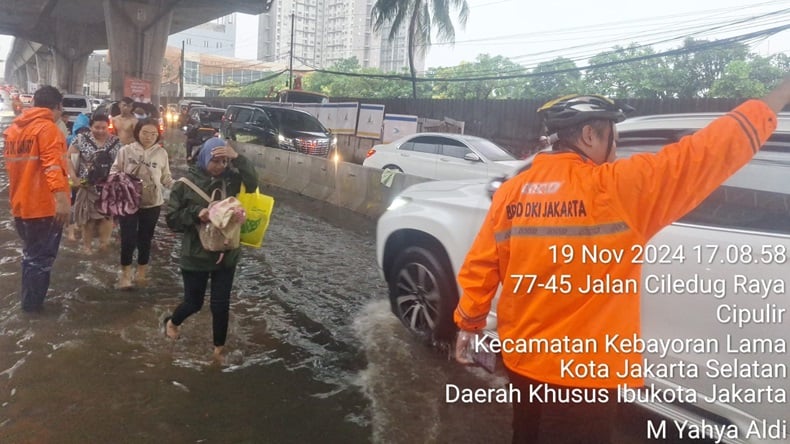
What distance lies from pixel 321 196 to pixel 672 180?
34.8 ft

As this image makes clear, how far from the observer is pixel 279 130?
16.9 meters

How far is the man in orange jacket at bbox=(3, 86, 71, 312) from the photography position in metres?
4.80

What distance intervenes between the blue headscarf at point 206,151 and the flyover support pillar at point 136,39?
26.0 meters

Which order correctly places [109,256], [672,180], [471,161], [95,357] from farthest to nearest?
[471,161] < [109,256] < [95,357] < [672,180]

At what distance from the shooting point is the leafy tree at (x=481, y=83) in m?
42.7

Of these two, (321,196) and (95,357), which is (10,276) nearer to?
(95,357)

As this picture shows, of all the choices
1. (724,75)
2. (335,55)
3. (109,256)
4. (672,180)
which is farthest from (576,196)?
(335,55)

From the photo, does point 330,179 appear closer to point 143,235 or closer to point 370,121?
point 143,235

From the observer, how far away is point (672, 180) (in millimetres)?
1789

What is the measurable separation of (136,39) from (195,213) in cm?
2800

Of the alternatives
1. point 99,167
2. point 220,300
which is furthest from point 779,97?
point 99,167

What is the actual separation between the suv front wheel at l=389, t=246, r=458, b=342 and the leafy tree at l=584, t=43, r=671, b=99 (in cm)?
1986

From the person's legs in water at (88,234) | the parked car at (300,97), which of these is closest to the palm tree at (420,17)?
the parked car at (300,97)

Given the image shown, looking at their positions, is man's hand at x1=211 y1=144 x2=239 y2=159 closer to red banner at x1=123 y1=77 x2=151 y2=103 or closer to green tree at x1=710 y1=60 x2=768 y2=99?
green tree at x1=710 y1=60 x2=768 y2=99
